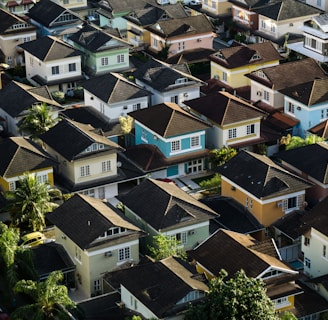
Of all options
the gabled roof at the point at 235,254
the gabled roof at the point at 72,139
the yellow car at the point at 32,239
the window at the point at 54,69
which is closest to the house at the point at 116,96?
the gabled roof at the point at 72,139

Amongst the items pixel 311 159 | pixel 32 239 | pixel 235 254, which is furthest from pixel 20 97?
pixel 235 254

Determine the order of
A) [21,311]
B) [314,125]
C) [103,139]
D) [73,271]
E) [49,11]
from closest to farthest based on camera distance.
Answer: [21,311]
[73,271]
[103,139]
[314,125]
[49,11]

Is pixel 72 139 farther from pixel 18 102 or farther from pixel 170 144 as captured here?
pixel 18 102

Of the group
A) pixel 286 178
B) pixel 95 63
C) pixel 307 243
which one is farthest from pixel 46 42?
pixel 307 243

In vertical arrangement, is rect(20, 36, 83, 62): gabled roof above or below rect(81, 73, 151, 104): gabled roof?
below

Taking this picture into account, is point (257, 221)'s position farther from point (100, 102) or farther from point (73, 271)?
point (100, 102)

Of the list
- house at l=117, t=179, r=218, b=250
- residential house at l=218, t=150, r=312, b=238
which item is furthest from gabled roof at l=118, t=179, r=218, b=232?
residential house at l=218, t=150, r=312, b=238

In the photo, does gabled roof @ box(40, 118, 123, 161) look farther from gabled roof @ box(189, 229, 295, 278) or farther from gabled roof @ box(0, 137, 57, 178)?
gabled roof @ box(189, 229, 295, 278)
